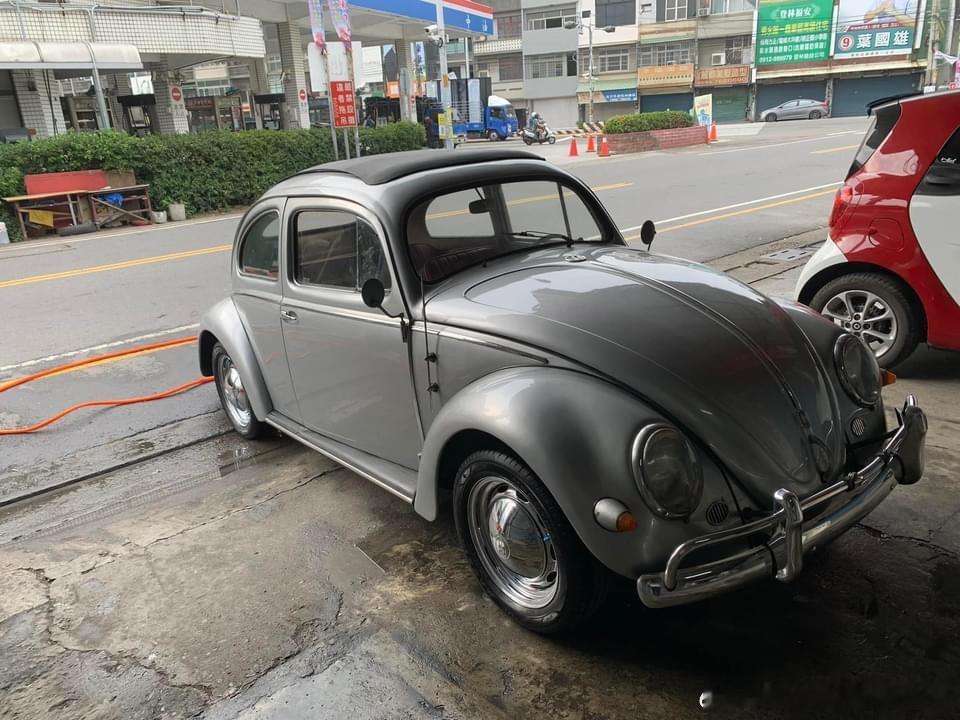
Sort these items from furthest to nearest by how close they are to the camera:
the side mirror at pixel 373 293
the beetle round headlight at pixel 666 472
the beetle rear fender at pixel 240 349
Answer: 1. the beetle rear fender at pixel 240 349
2. the side mirror at pixel 373 293
3. the beetle round headlight at pixel 666 472

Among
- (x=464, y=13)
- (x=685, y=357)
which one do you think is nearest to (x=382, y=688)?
(x=685, y=357)

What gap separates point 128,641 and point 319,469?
1.55 m

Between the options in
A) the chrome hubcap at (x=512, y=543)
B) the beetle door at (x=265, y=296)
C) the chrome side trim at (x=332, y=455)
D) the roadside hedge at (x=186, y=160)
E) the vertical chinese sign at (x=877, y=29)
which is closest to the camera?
the chrome hubcap at (x=512, y=543)

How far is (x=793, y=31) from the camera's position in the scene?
168ft

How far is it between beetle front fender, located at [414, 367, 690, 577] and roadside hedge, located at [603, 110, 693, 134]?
2701 centimetres

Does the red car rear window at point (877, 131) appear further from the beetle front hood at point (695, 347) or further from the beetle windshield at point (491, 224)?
the beetle front hood at point (695, 347)

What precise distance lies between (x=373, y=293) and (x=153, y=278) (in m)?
7.91

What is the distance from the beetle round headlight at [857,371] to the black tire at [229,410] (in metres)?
3.27

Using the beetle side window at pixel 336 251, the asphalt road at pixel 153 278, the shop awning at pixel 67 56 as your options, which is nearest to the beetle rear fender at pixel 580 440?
the beetle side window at pixel 336 251

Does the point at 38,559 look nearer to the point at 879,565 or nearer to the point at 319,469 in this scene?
the point at 319,469

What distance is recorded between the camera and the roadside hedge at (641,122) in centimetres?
2780

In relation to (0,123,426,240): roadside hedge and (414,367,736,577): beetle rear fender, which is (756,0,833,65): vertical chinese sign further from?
(414,367,736,577): beetle rear fender

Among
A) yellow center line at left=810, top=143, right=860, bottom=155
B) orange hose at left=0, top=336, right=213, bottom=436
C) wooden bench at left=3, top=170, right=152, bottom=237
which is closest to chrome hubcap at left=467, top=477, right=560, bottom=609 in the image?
orange hose at left=0, top=336, right=213, bottom=436

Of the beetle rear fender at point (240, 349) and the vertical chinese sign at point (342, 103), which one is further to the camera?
the vertical chinese sign at point (342, 103)
